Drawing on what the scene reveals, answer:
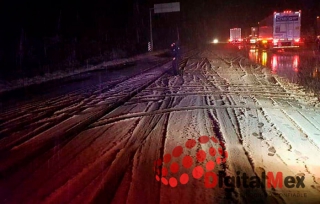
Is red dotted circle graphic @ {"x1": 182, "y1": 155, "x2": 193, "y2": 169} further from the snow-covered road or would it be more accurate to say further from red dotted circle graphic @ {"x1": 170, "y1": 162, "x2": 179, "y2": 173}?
red dotted circle graphic @ {"x1": 170, "y1": 162, "x2": 179, "y2": 173}

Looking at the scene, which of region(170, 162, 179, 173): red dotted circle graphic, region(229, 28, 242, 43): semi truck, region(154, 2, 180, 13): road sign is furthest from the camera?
region(229, 28, 242, 43): semi truck

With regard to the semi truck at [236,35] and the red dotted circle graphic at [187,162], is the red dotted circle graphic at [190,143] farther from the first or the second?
the semi truck at [236,35]

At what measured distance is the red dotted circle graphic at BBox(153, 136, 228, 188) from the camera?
5.77 meters

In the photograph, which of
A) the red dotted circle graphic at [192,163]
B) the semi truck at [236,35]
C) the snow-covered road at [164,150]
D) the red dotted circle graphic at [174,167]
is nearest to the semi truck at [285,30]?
the snow-covered road at [164,150]

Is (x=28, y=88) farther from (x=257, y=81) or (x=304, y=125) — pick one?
(x=304, y=125)

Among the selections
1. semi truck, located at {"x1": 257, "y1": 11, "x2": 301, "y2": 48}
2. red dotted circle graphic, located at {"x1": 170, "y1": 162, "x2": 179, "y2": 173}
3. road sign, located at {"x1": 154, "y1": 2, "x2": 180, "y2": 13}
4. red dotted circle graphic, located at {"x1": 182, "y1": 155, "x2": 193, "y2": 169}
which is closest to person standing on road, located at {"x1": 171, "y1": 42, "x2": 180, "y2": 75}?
red dotted circle graphic, located at {"x1": 182, "y1": 155, "x2": 193, "y2": 169}

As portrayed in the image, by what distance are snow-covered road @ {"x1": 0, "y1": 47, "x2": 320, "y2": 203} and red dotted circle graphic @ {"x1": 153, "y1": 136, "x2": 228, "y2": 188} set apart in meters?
0.02

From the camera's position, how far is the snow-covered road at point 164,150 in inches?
211

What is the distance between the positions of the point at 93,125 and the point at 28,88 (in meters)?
9.33

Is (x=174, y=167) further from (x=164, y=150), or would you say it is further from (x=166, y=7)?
(x=166, y=7)

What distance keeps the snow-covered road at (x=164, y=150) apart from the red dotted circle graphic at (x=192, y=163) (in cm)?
2

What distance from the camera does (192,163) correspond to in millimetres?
6426

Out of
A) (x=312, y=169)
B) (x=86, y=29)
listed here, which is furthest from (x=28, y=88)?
(x=86, y=29)

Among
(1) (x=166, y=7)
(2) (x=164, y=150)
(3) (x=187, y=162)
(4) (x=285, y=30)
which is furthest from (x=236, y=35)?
(3) (x=187, y=162)
